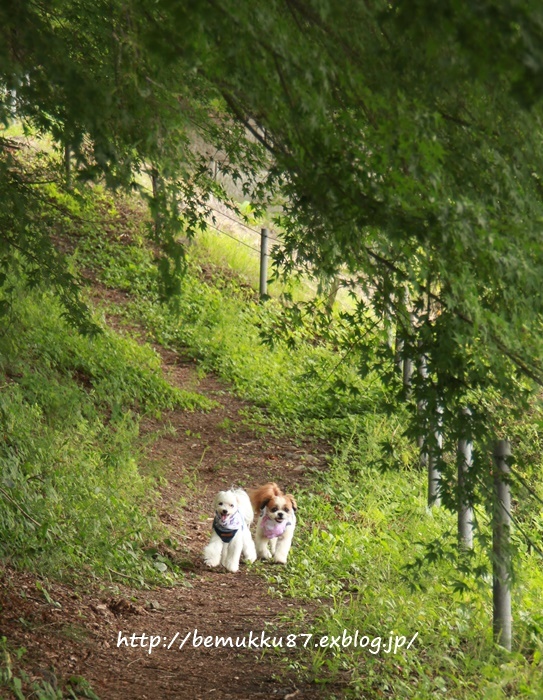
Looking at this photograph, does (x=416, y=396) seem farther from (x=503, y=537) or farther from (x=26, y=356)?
(x=26, y=356)

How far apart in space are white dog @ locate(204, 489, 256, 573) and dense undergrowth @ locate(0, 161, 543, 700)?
1.11 feet

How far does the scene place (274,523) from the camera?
285 inches

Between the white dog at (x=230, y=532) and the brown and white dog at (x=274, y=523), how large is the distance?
11 centimetres

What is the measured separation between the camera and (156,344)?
13938 millimetres

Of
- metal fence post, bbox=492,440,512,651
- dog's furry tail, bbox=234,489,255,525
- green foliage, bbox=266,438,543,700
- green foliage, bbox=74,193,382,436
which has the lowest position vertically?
green foliage, bbox=266,438,543,700

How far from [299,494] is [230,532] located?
2577mm

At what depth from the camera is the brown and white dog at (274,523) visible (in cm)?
723

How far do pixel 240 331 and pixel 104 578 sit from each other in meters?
8.62

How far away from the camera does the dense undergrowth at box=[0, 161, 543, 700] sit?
16.9 feet

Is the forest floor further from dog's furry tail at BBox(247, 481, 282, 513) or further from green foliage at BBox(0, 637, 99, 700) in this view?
dog's furry tail at BBox(247, 481, 282, 513)

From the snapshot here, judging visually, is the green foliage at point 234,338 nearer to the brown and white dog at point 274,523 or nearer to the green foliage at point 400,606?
the green foliage at point 400,606

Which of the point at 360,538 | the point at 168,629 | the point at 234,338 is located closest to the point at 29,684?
the point at 168,629

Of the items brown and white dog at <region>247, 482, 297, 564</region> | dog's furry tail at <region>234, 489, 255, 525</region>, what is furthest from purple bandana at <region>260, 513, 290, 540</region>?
dog's furry tail at <region>234, 489, 255, 525</region>

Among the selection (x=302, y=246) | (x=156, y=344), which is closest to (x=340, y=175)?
(x=302, y=246)
